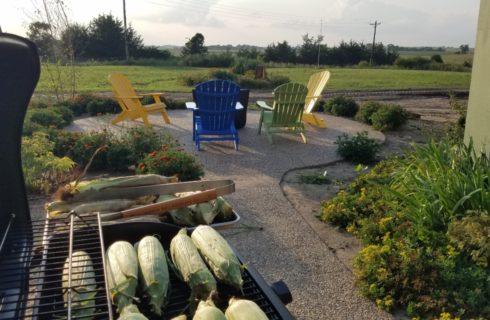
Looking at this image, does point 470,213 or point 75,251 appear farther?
point 470,213

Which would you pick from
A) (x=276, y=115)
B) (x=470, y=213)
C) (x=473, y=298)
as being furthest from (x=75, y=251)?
(x=276, y=115)

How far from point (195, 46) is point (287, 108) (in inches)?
1322

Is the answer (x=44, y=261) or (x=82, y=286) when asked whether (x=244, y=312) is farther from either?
(x=44, y=261)

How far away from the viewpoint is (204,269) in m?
1.52

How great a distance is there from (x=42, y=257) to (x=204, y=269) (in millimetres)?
677

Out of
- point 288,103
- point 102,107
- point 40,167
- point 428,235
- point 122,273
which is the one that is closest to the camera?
point 122,273

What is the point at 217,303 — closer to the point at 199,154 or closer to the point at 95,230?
the point at 95,230

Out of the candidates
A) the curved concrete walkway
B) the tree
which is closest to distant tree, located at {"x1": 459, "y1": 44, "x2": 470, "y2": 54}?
the tree

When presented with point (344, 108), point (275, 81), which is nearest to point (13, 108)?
point (344, 108)

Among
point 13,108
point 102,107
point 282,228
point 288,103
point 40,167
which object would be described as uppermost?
point 13,108

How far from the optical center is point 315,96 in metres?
9.47

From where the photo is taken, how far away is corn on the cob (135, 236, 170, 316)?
1415 millimetres

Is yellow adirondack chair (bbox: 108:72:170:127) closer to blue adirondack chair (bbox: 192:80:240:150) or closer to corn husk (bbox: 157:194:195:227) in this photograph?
blue adirondack chair (bbox: 192:80:240:150)

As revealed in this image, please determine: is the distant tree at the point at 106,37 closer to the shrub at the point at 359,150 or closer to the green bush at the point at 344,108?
the green bush at the point at 344,108
